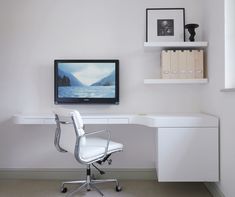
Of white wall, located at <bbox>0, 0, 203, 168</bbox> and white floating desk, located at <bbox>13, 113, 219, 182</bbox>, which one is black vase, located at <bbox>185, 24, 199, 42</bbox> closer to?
white wall, located at <bbox>0, 0, 203, 168</bbox>

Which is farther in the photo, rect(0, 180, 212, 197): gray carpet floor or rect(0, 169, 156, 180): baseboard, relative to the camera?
rect(0, 169, 156, 180): baseboard

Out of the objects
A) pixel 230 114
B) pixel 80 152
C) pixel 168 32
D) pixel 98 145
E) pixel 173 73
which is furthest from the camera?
pixel 168 32

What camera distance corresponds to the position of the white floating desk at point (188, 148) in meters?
2.42

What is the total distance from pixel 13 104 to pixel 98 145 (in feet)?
4.52

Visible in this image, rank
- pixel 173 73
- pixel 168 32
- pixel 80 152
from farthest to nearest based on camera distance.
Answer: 1. pixel 168 32
2. pixel 173 73
3. pixel 80 152

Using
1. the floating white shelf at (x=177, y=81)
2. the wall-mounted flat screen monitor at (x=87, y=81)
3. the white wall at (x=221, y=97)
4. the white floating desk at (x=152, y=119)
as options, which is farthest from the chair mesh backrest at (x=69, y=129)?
the white wall at (x=221, y=97)

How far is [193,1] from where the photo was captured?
306 cm

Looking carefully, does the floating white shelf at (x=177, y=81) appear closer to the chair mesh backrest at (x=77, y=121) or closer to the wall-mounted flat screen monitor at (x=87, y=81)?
the wall-mounted flat screen monitor at (x=87, y=81)

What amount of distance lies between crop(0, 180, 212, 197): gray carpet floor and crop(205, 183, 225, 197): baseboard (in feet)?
0.16

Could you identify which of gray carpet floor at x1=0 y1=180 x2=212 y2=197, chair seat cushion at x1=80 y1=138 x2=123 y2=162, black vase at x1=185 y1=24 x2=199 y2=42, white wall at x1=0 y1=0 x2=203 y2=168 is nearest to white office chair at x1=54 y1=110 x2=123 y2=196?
chair seat cushion at x1=80 y1=138 x2=123 y2=162

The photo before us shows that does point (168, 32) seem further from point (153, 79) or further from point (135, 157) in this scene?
point (135, 157)

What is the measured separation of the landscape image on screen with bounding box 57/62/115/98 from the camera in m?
3.03

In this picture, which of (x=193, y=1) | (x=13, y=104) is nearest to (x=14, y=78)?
(x=13, y=104)

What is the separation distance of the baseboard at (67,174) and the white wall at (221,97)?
97 centimetres
